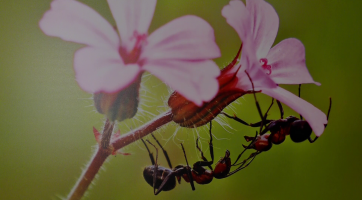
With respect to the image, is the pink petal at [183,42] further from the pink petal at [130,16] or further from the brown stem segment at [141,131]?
the brown stem segment at [141,131]

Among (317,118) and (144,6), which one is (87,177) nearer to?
(144,6)

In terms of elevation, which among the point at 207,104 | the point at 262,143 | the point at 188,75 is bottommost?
the point at 262,143

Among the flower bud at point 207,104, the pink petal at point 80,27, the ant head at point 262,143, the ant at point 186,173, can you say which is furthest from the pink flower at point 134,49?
the ant head at point 262,143

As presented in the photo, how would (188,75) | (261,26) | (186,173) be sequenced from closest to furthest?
(188,75), (261,26), (186,173)

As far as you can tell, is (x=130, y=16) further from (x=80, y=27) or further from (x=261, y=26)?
(x=261, y=26)

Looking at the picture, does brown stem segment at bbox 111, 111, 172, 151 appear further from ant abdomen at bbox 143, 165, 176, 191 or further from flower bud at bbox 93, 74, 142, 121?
ant abdomen at bbox 143, 165, 176, 191

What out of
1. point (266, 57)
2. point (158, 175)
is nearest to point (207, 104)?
point (266, 57)

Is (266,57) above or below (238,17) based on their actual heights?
below
